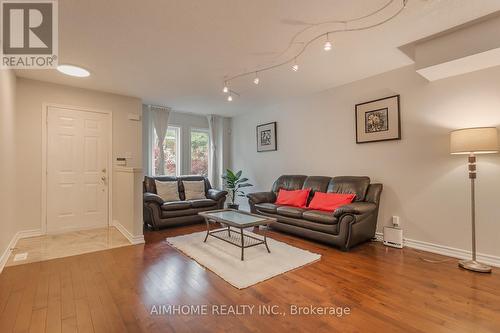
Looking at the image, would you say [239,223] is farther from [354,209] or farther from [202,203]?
[202,203]

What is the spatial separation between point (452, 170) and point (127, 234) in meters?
4.56

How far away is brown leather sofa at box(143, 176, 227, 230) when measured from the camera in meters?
4.15

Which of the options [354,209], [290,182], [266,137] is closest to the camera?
[354,209]

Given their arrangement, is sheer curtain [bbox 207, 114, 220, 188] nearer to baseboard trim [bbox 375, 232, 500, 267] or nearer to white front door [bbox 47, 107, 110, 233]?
white front door [bbox 47, 107, 110, 233]

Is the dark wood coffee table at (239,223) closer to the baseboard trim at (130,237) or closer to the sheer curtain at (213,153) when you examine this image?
the baseboard trim at (130,237)

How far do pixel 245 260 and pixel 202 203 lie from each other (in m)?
2.17

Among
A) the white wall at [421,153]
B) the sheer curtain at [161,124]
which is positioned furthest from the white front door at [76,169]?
the white wall at [421,153]

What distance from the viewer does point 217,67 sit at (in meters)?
3.28

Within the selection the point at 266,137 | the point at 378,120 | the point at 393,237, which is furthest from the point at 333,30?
the point at 266,137

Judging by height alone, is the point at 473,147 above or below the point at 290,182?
above

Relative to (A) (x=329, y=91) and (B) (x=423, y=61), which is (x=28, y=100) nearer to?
(A) (x=329, y=91)

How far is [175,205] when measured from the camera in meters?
4.36

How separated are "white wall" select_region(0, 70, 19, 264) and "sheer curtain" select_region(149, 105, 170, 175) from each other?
223cm

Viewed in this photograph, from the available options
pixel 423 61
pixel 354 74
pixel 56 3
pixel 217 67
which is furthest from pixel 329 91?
pixel 56 3
